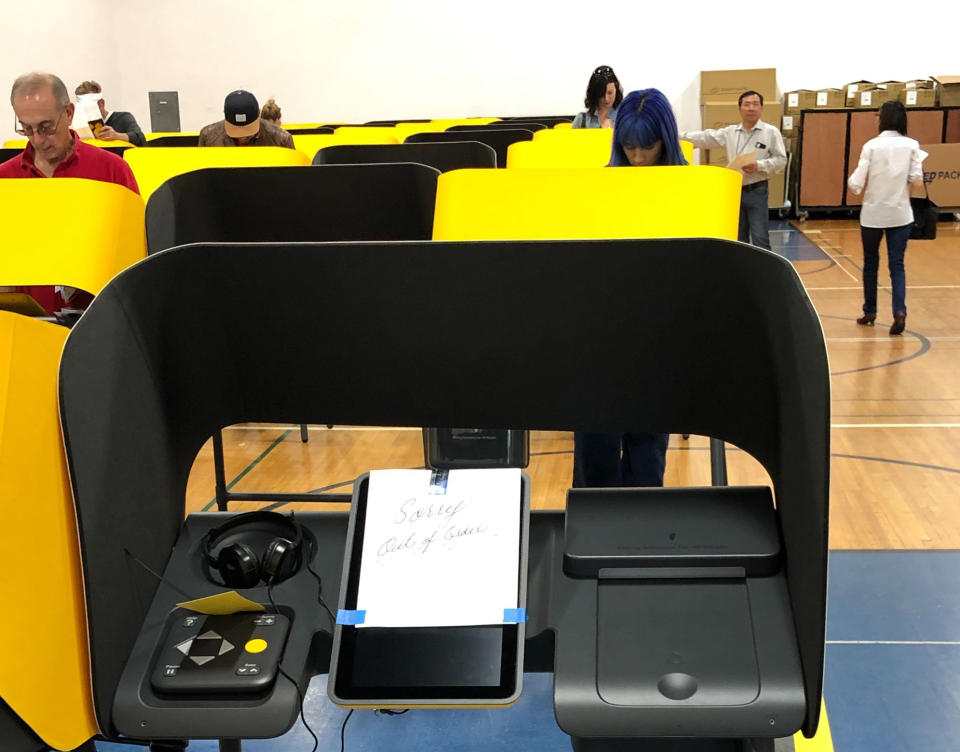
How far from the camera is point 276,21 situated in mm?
11797

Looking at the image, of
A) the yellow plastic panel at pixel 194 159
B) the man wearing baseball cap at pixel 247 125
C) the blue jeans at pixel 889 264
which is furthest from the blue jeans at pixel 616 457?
the blue jeans at pixel 889 264

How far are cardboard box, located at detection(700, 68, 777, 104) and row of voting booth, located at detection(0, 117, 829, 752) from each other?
9.76 metres

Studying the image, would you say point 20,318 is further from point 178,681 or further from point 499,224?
point 499,224

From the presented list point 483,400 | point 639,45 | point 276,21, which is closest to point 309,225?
point 483,400

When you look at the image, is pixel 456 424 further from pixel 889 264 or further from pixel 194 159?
pixel 889 264

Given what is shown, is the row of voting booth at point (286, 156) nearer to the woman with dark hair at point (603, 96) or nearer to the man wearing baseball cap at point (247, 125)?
the man wearing baseball cap at point (247, 125)

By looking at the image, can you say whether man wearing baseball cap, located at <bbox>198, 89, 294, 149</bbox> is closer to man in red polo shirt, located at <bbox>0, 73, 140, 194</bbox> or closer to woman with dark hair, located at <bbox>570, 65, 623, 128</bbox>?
man in red polo shirt, located at <bbox>0, 73, 140, 194</bbox>

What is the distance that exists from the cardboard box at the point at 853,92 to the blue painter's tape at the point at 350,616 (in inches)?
401

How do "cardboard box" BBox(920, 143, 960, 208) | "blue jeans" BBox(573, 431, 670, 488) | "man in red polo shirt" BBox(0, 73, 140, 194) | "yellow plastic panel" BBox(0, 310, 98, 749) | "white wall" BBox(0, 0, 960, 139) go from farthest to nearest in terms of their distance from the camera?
"white wall" BBox(0, 0, 960, 139), "cardboard box" BBox(920, 143, 960, 208), "man in red polo shirt" BBox(0, 73, 140, 194), "blue jeans" BBox(573, 431, 670, 488), "yellow plastic panel" BBox(0, 310, 98, 749)

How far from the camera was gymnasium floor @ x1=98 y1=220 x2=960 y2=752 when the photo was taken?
6.46 feet

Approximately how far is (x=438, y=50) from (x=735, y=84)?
11.4 feet

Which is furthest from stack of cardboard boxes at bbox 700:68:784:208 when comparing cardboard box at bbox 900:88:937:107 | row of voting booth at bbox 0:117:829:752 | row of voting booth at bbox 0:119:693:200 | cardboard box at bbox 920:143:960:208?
row of voting booth at bbox 0:117:829:752

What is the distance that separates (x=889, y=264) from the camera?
209 inches

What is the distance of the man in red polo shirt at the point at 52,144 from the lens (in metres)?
2.87
